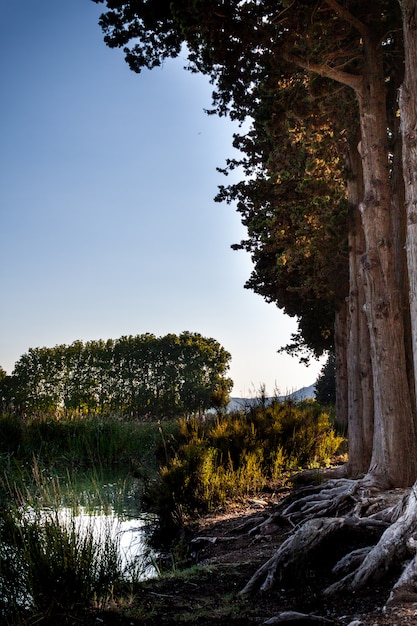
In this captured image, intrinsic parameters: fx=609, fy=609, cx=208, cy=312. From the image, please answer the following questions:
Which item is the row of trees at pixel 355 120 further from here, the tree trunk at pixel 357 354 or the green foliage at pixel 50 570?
the green foliage at pixel 50 570

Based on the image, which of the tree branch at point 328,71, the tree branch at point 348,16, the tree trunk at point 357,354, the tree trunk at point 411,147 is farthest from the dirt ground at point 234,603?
the tree branch at point 348,16

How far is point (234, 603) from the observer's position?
439 centimetres

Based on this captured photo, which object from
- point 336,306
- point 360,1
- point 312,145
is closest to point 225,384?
point 336,306

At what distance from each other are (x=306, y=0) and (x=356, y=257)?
447 cm

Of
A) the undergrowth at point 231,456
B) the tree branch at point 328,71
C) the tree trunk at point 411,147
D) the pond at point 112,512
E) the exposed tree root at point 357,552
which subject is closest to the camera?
the exposed tree root at point 357,552

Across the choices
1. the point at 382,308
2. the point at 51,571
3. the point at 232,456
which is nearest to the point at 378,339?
the point at 382,308

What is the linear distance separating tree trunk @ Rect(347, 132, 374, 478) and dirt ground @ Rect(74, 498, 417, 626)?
4.66 m

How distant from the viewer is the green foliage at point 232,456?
930 cm

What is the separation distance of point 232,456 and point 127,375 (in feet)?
118

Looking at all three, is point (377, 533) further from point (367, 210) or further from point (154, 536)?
point (367, 210)

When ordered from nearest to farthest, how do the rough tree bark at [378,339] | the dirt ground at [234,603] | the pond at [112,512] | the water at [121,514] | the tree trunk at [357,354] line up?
the dirt ground at [234,603]
the pond at [112,512]
the water at [121,514]
the rough tree bark at [378,339]
the tree trunk at [357,354]

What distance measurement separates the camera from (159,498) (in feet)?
30.4

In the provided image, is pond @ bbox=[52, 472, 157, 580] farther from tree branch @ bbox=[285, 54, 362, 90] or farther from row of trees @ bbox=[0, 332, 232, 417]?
row of trees @ bbox=[0, 332, 232, 417]

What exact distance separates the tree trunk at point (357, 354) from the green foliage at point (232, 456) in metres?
1.66
